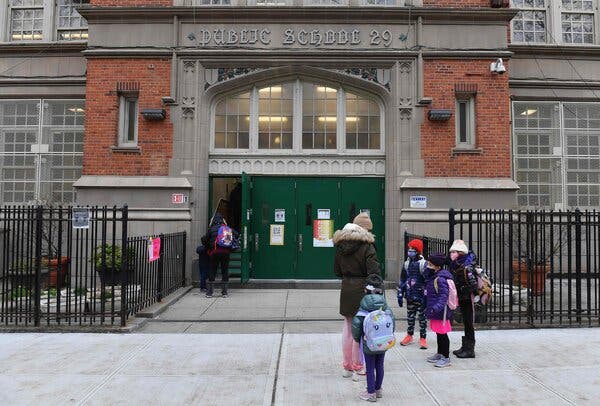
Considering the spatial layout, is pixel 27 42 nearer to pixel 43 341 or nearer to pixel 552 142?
pixel 43 341

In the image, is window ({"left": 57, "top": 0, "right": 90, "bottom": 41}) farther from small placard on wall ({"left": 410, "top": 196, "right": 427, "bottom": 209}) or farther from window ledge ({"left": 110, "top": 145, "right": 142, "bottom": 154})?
small placard on wall ({"left": 410, "top": 196, "right": 427, "bottom": 209})

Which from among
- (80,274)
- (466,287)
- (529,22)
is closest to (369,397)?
(466,287)

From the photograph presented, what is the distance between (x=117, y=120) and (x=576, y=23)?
1240 cm

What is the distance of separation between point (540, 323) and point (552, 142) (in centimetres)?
718

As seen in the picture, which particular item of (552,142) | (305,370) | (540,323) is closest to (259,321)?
(305,370)

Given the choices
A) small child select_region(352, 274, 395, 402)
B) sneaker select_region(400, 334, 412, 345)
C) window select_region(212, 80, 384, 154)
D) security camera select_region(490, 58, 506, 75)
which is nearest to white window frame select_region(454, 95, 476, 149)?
security camera select_region(490, 58, 506, 75)

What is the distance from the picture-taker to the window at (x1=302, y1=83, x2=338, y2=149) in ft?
41.6

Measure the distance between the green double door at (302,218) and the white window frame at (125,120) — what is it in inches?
121

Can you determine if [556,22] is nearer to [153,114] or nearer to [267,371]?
[153,114]

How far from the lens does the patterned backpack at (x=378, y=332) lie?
15.7 feet

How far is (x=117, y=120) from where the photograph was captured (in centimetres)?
1209

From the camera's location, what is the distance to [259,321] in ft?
28.0

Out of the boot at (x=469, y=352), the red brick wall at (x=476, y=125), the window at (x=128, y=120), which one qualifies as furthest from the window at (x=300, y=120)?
the boot at (x=469, y=352)

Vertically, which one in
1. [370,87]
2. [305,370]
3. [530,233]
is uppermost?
[370,87]
